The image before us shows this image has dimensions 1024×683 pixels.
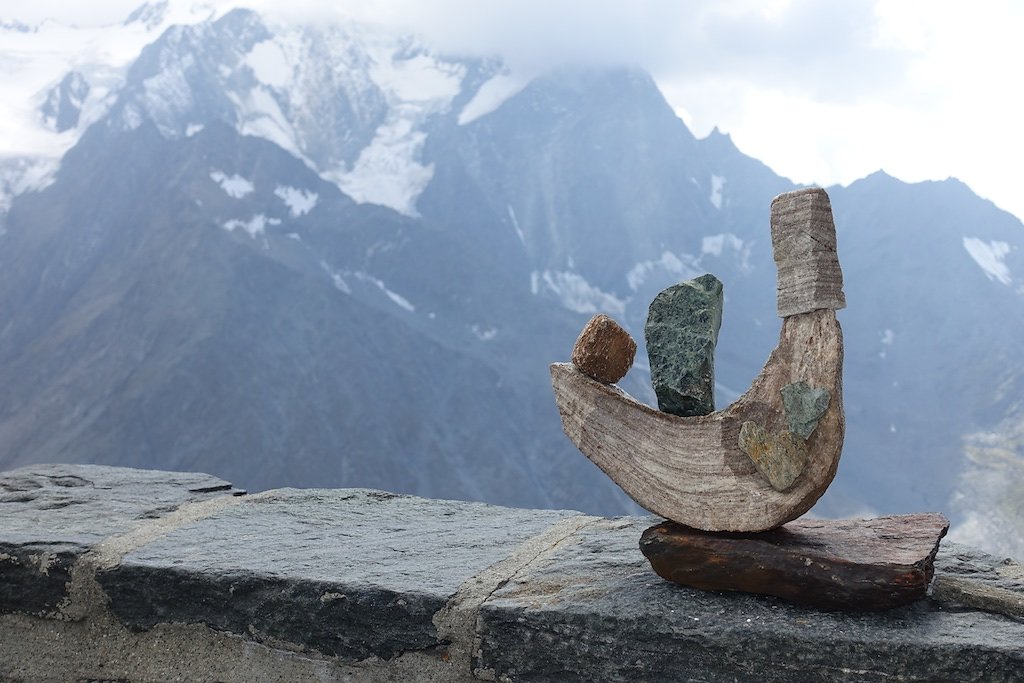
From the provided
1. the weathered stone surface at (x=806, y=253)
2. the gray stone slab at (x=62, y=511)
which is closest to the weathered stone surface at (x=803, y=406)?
the weathered stone surface at (x=806, y=253)

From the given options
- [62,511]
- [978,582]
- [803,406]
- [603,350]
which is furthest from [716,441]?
[62,511]

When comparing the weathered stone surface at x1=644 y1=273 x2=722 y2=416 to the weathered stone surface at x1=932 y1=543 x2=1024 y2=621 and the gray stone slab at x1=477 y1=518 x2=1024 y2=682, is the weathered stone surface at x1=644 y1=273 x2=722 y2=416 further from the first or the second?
the weathered stone surface at x1=932 y1=543 x2=1024 y2=621

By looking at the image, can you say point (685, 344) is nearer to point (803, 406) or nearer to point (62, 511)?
point (803, 406)

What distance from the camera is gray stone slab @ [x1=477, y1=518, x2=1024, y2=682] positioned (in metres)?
1.52

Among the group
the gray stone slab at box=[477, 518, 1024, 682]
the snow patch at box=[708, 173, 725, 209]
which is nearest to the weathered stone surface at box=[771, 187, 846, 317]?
the gray stone slab at box=[477, 518, 1024, 682]

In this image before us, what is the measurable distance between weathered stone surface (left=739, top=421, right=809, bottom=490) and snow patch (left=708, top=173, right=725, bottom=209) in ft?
95.2

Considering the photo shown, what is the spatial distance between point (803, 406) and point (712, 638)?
412 millimetres

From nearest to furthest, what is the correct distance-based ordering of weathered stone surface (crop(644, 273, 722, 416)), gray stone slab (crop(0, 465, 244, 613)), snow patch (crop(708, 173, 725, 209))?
weathered stone surface (crop(644, 273, 722, 416))
gray stone slab (crop(0, 465, 244, 613))
snow patch (crop(708, 173, 725, 209))

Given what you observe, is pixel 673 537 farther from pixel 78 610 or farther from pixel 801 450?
pixel 78 610

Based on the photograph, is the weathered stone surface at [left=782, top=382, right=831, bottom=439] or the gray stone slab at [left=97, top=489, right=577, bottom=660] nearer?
the weathered stone surface at [left=782, top=382, right=831, bottom=439]

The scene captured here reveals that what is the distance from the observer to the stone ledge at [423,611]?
1.59m

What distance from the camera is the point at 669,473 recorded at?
1.81m

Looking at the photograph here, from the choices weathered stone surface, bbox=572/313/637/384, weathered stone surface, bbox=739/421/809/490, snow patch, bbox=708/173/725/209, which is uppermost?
snow patch, bbox=708/173/725/209

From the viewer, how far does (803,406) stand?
1646 millimetres
